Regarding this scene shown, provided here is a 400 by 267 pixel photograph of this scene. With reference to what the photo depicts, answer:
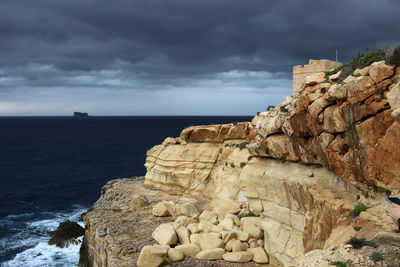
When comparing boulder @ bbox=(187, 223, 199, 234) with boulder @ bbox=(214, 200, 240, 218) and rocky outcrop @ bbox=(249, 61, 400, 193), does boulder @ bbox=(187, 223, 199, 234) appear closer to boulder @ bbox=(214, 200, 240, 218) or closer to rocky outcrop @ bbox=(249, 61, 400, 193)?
boulder @ bbox=(214, 200, 240, 218)

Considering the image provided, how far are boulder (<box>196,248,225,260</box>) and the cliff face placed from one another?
4.02m

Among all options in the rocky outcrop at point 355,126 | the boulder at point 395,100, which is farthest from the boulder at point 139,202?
the boulder at point 395,100

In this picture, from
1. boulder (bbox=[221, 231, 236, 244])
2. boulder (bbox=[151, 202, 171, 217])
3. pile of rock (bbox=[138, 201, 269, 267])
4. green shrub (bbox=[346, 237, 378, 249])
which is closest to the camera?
green shrub (bbox=[346, 237, 378, 249])

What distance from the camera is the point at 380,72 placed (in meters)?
17.2

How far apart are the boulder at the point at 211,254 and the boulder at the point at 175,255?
4.18ft

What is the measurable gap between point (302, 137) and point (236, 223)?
1126 cm

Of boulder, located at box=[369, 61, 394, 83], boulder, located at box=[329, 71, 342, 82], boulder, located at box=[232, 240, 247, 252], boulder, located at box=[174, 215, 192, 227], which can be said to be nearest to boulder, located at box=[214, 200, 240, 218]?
boulder, located at box=[174, 215, 192, 227]

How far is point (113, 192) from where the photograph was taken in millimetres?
46531

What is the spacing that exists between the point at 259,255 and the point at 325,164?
881 cm

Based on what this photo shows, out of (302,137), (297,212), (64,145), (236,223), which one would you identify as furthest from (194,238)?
(64,145)

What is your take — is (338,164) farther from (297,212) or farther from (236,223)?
(236,223)

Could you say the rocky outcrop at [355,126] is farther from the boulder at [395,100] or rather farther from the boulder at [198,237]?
the boulder at [198,237]

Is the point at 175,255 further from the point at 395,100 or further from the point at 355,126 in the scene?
the point at 395,100

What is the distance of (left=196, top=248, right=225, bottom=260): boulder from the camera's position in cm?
2444
